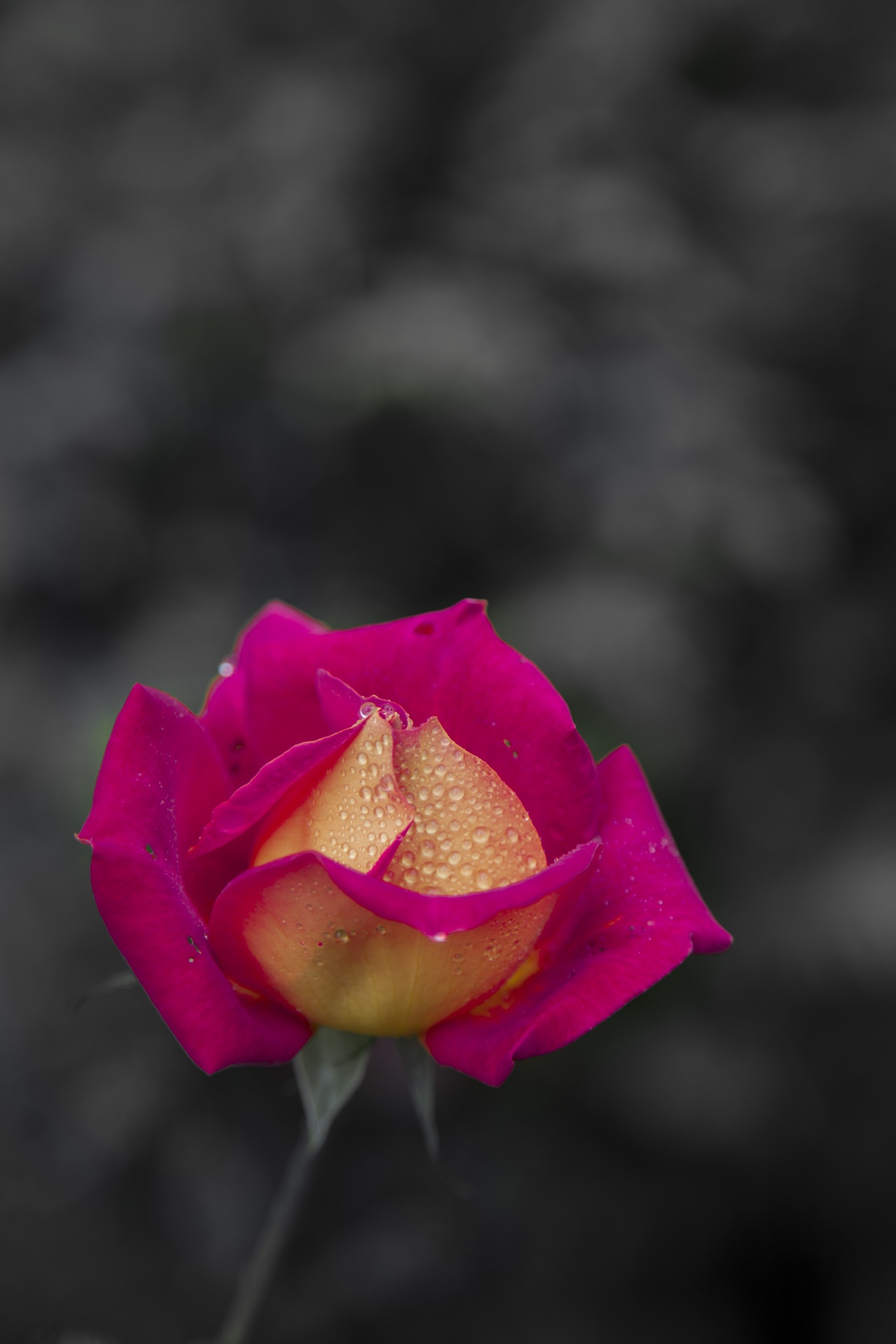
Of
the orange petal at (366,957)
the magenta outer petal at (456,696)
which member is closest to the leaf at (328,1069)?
the orange petal at (366,957)

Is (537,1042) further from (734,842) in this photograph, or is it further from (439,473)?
(439,473)

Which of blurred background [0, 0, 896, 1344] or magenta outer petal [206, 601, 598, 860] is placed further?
blurred background [0, 0, 896, 1344]

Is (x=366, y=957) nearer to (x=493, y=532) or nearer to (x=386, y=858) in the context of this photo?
(x=386, y=858)

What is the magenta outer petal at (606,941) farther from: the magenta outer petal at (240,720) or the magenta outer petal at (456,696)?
the magenta outer petal at (240,720)

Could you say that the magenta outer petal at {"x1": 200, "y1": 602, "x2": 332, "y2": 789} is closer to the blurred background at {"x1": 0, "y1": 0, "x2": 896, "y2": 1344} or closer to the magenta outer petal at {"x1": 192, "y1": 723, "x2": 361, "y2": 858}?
the magenta outer petal at {"x1": 192, "y1": 723, "x2": 361, "y2": 858}

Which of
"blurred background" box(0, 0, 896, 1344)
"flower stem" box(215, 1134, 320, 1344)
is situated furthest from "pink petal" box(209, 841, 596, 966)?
"blurred background" box(0, 0, 896, 1344)

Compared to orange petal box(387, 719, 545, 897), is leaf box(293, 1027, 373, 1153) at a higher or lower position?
lower

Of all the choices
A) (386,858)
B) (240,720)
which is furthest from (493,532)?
(386,858)
